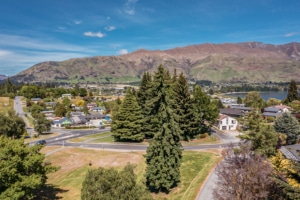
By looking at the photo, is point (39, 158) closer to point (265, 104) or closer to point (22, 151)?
point (22, 151)

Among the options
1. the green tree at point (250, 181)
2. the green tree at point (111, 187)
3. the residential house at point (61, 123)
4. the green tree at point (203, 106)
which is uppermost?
the green tree at point (203, 106)

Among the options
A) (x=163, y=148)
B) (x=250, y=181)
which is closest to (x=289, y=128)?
(x=163, y=148)

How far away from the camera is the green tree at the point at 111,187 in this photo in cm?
Result: 1680

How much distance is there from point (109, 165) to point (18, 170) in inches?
734

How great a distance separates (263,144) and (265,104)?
94928 millimetres

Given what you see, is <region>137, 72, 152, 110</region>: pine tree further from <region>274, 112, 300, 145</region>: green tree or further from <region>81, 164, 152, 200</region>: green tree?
<region>81, 164, 152, 200</region>: green tree

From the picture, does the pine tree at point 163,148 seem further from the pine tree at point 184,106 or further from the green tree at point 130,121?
the green tree at point 130,121

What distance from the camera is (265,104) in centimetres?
11700

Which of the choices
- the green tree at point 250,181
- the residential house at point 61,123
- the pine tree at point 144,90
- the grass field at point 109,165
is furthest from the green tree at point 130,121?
the residential house at point 61,123

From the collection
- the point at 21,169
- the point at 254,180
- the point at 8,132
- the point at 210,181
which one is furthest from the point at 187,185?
the point at 8,132

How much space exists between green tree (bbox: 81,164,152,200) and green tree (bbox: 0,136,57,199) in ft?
31.0

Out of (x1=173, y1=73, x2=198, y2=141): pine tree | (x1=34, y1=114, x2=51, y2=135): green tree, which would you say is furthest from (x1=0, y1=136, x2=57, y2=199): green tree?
(x1=34, y1=114, x2=51, y2=135): green tree

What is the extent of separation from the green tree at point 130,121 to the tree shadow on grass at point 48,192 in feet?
81.2

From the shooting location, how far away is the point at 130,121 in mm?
57406
